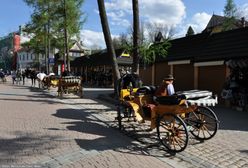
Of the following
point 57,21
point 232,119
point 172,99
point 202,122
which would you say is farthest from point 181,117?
point 57,21

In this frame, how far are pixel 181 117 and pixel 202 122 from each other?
19.6 inches

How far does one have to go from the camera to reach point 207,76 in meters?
17.4

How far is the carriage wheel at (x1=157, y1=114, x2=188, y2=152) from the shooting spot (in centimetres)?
785

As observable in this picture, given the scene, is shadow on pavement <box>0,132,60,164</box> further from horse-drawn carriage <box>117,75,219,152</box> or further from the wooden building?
the wooden building

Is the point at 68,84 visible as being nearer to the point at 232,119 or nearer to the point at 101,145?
the point at 232,119

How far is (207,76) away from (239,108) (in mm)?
3190

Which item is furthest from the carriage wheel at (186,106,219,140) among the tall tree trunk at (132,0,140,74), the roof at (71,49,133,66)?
the roof at (71,49,133,66)

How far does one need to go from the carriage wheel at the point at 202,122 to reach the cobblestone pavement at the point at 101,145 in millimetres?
208

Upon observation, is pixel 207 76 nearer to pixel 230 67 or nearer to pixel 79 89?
pixel 230 67

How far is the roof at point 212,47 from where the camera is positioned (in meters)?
15.4

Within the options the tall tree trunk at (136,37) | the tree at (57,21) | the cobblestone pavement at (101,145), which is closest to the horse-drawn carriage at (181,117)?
the cobblestone pavement at (101,145)

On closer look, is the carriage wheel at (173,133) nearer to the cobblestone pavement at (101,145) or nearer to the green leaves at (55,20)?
the cobblestone pavement at (101,145)

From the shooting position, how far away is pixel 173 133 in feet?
26.2

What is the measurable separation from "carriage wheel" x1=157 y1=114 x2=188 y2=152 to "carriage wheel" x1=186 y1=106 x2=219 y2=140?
76cm
